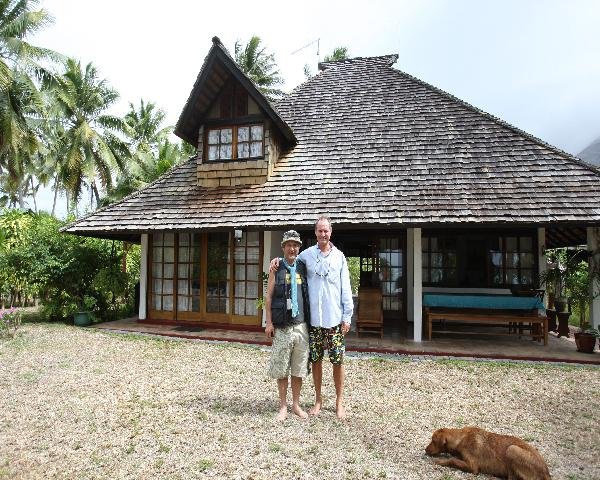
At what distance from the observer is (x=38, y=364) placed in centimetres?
604

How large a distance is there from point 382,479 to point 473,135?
7845 millimetres

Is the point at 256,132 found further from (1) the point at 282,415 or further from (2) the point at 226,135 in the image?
(1) the point at 282,415

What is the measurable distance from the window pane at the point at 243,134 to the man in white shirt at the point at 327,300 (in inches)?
226

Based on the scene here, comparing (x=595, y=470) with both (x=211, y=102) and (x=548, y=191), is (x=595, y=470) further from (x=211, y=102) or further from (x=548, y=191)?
(x=211, y=102)

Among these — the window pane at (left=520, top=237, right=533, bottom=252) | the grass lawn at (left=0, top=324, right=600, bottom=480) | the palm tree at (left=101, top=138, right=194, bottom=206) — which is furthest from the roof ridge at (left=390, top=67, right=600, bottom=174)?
the palm tree at (left=101, top=138, right=194, bottom=206)

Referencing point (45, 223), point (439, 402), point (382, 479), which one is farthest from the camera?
point (45, 223)

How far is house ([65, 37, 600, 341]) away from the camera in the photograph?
7.59 meters

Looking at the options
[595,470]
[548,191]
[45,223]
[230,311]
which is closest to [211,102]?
[230,311]

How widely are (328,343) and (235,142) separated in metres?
6.39

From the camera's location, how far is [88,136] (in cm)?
2080

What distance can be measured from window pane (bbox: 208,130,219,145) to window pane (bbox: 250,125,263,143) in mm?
846

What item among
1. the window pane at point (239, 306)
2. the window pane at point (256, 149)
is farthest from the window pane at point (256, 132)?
the window pane at point (239, 306)

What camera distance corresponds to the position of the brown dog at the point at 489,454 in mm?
2755

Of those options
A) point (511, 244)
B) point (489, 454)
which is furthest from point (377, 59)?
point (489, 454)
